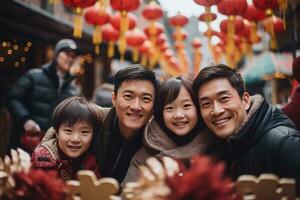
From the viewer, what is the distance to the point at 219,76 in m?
2.80

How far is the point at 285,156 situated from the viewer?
2.48 m

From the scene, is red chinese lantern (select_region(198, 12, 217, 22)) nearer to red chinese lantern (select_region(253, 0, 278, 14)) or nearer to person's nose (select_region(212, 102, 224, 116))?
red chinese lantern (select_region(253, 0, 278, 14))

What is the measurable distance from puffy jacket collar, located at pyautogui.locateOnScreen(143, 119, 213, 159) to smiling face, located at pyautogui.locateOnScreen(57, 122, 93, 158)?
456 mm

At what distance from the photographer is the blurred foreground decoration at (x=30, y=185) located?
1.87 meters

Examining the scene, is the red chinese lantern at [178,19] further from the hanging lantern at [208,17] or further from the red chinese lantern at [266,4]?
the red chinese lantern at [266,4]

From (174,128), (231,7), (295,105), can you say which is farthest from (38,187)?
(231,7)

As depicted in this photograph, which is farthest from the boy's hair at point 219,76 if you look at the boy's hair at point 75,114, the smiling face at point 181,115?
the boy's hair at point 75,114

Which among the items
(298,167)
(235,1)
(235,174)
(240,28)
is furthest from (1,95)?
(298,167)

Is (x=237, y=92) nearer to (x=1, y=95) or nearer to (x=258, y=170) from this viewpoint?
(x=258, y=170)

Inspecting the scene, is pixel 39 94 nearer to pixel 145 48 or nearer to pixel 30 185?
pixel 30 185

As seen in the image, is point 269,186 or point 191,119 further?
point 191,119

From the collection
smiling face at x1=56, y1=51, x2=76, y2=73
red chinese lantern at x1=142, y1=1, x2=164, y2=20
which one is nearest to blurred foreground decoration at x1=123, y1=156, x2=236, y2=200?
smiling face at x1=56, y1=51, x2=76, y2=73

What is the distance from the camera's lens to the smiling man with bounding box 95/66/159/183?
3160 mm

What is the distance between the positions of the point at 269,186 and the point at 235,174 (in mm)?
859
